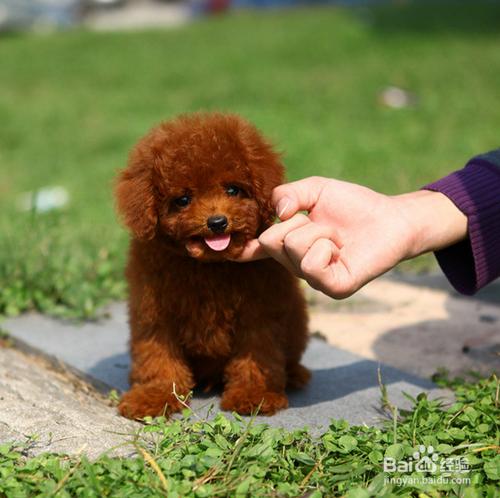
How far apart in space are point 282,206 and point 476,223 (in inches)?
29.2

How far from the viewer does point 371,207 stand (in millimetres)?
2850

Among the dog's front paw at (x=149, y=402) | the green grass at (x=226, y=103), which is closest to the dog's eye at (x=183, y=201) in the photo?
the dog's front paw at (x=149, y=402)

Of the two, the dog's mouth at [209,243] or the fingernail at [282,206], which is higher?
the fingernail at [282,206]

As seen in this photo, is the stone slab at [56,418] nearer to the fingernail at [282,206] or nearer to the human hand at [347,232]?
the human hand at [347,232]

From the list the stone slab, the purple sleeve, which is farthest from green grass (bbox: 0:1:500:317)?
the purple sleeve

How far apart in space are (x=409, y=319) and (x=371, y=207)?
68.7 inches

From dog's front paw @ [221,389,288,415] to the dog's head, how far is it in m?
0.54

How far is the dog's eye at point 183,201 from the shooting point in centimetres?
281

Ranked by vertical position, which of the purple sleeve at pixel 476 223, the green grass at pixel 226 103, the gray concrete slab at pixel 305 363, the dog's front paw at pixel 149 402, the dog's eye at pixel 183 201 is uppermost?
the dog's eye at pixel 183 201

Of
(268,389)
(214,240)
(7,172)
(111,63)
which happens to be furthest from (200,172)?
(111,63)

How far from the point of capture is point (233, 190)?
2.83 m

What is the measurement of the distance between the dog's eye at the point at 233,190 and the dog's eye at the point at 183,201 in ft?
0.46

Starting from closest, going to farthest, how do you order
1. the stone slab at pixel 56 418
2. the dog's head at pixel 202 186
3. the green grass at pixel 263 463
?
the green grass at pixel 263 463, the stone slab at pixel 56 418, the dog's head at pixel 202 186

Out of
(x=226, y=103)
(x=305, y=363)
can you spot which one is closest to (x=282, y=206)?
(x=305, y=363)
